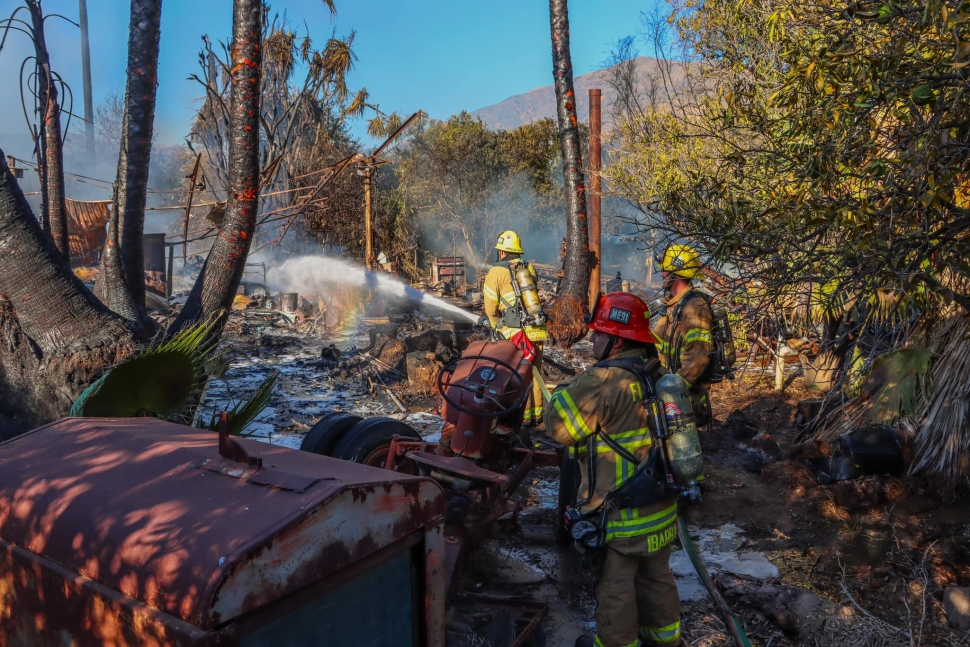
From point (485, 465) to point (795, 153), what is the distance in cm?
281

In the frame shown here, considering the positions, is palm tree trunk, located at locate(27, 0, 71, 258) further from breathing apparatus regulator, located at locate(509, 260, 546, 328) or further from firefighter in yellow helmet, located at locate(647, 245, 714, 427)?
→ firefighter in yellow helmet, located at locate(647, 245, 714, 427)

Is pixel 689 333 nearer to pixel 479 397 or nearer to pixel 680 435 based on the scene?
pixel 479 397

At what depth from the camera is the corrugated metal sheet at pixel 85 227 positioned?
1936 cm

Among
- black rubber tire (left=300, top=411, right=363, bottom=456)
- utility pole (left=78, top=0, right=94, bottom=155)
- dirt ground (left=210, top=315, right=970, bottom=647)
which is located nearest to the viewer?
dirt ground (left=210, top=315, right=970, bottom=647)

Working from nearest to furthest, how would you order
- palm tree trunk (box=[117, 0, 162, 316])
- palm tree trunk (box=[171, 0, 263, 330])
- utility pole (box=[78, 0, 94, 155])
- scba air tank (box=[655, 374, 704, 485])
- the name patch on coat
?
scba air tank (box=[655, 374, 704, 485]) → the name patch on coat → palm tree trunk (box=[171, 0, 263, 330]) → palm tree trunk (box=[117, 0, 162, 316]) → utility pole (box=[78, 0, 94, 155])

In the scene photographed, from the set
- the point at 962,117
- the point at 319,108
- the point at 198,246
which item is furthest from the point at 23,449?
the point at 198,246

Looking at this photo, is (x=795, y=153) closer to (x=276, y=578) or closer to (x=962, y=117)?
(x=962, y=117)

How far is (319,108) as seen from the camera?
82.8ft

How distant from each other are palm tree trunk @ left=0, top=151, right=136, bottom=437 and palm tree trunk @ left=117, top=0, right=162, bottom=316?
124cm

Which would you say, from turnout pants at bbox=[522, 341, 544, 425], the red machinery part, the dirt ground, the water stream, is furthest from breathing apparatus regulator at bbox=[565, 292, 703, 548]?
the water stream

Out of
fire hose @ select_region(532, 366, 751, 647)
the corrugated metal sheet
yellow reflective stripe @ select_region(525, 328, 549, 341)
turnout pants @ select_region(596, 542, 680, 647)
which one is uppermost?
the corrugated metal sheet

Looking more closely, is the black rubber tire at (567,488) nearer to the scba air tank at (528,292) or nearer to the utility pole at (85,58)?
the scba air tank at (528,292)

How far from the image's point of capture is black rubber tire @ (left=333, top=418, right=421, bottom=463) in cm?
492

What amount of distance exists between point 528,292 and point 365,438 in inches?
113
